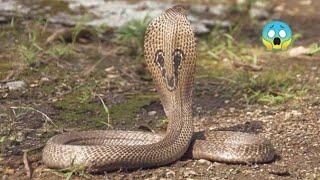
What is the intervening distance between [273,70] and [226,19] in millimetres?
1610

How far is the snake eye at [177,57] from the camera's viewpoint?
157 inches

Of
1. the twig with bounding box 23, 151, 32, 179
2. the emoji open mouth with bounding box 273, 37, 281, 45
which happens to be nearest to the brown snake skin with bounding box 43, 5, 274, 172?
the twig with bounding box 23, 151, 32, 179

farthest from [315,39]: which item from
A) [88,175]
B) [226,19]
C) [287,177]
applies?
[88,175]

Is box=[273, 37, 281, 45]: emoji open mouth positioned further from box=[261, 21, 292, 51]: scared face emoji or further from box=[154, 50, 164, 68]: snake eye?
box=[154, 50, 164, 68]: snake eye

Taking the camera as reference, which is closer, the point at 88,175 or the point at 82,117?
the point at 88,175

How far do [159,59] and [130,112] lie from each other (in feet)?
2.72

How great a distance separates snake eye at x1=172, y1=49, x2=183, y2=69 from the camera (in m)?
3.98

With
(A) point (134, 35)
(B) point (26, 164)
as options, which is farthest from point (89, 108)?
(A) point (134, 35)

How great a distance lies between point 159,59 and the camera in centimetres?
398

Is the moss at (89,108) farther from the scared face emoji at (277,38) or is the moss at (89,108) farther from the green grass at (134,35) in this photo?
the scared face emoji at (277,38)

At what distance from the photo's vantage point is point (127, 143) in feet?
13.1

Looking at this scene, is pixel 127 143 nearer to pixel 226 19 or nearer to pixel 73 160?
pixel 73 160

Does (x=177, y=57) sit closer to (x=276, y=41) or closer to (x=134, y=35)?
(x=276, y=41)

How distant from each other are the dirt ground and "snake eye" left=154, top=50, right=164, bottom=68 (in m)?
0.54
